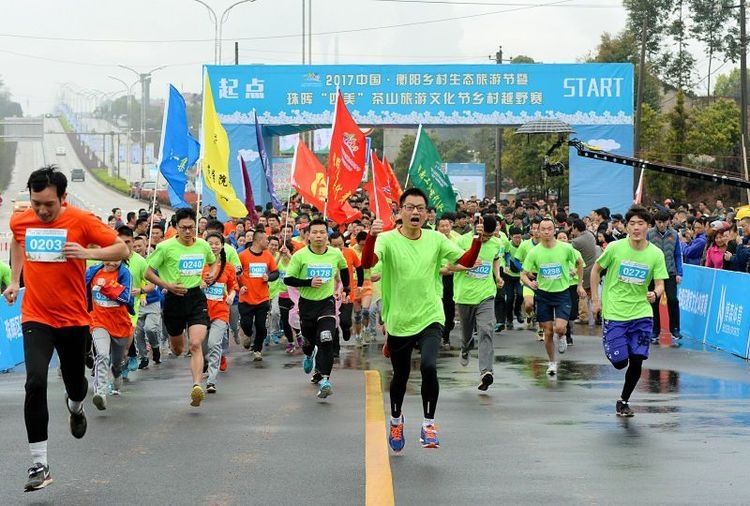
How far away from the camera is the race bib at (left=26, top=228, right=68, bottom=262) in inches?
313

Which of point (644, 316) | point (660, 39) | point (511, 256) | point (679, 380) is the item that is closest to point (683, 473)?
point (644, 316)

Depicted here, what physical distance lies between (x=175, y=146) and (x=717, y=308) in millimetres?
7877

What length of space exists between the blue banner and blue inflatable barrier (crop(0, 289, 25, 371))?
18.8 meters

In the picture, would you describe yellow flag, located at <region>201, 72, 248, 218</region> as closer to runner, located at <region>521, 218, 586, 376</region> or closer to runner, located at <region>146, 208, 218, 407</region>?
runner, located at <region>521, 218, 586, 376</region>

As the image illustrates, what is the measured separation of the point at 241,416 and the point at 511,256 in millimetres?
10277

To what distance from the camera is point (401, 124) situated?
114 ft

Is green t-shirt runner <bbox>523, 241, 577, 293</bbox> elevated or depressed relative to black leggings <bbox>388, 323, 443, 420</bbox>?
elevated

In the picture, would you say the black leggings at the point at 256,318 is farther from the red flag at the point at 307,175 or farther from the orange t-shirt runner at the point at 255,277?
the red flag at the point at 307,175

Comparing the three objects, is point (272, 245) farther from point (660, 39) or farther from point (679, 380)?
point (660, 39)

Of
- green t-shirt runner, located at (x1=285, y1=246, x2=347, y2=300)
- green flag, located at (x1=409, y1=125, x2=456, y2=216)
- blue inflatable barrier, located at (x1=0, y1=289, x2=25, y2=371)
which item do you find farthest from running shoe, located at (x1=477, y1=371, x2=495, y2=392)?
green flag, located at (x1=409, y1=125, x2=456, y2=216)

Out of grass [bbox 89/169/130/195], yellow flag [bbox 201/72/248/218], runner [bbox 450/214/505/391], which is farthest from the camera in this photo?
grass [bbox 89/169/130/195]

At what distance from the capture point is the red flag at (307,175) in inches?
883

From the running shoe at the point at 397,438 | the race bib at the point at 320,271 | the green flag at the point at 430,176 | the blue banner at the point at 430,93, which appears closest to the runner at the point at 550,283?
the race bib at the point at 320,271

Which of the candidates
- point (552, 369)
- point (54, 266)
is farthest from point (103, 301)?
point (552, 369)
